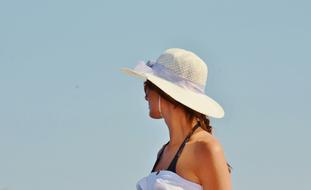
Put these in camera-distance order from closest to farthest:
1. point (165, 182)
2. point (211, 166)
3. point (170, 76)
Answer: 1. point (211, 166)
2. point (165, 182)
3. point (170, 76)

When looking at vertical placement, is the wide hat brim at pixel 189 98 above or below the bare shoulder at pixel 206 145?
above

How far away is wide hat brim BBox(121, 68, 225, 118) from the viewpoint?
35.9 feet

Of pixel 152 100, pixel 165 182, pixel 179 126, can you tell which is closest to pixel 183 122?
pixel 179 126

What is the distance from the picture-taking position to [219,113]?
11109 millimetres

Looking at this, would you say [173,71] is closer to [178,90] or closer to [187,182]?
Result: [178,90]

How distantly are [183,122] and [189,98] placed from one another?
241 millimetres

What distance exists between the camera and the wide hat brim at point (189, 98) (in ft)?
35.9

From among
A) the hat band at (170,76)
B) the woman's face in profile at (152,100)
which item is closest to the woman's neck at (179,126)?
the woman's face in profile at (152,100)

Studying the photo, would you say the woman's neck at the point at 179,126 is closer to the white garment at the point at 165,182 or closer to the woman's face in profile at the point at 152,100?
the woman's face in profile at the point at 152,100

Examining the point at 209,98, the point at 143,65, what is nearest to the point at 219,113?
the point at 209,98

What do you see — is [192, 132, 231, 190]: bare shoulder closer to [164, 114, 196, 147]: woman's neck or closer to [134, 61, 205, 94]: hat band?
[164, 114, 196, 147]: woman's neck

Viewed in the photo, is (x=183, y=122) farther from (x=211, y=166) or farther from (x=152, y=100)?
(x=211, y=166)

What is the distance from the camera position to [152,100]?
434 inches

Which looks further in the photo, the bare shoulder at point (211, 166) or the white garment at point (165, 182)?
the white garment at point (165, 182)
